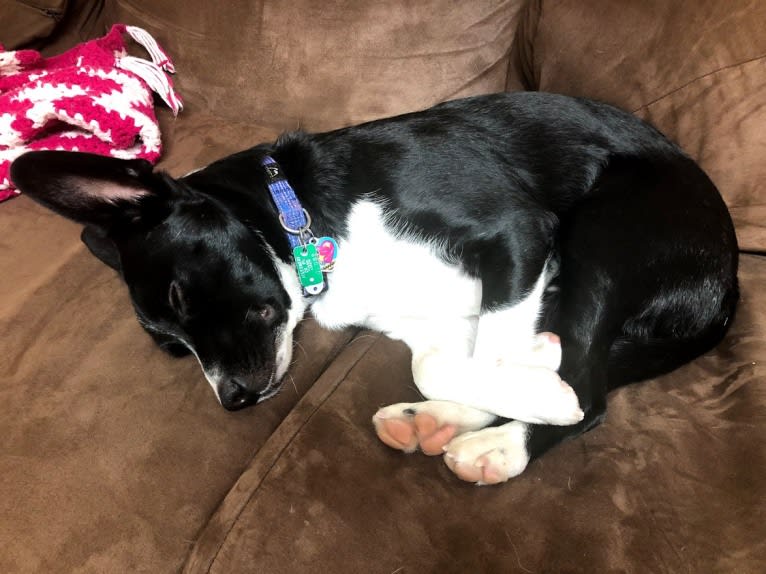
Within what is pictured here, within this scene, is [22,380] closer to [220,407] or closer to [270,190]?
[220,407]

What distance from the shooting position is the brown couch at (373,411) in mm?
1090

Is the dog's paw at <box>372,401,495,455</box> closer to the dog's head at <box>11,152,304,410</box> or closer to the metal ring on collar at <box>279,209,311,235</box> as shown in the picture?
the dog's head at <box>11,152,304,410</box>

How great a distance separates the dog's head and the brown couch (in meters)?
0.10

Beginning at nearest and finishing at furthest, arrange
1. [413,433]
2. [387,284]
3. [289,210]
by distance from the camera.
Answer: [413,433]
[289,210]
[387,284]

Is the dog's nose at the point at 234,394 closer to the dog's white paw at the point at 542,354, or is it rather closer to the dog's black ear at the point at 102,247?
the dog's black ear at the point at 102,247

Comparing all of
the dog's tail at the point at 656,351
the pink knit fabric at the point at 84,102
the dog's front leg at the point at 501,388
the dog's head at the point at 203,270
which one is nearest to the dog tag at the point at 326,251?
the dog's head at the point at 203,270

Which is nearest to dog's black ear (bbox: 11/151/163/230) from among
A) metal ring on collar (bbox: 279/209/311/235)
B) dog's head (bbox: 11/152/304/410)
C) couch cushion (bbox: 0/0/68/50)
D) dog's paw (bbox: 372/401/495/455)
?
dog's head (bbox: 11/152/304/410)

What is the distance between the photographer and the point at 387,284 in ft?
5.35

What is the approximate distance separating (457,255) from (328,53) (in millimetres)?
1002

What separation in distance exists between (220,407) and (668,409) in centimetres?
100

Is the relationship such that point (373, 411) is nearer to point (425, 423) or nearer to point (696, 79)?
point (425, 423)

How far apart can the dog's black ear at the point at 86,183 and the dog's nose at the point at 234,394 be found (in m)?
0.46

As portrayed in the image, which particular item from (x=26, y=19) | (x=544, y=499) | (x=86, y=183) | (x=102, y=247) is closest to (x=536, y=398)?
(x=544, y=499)

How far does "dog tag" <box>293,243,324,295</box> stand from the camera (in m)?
1.52
